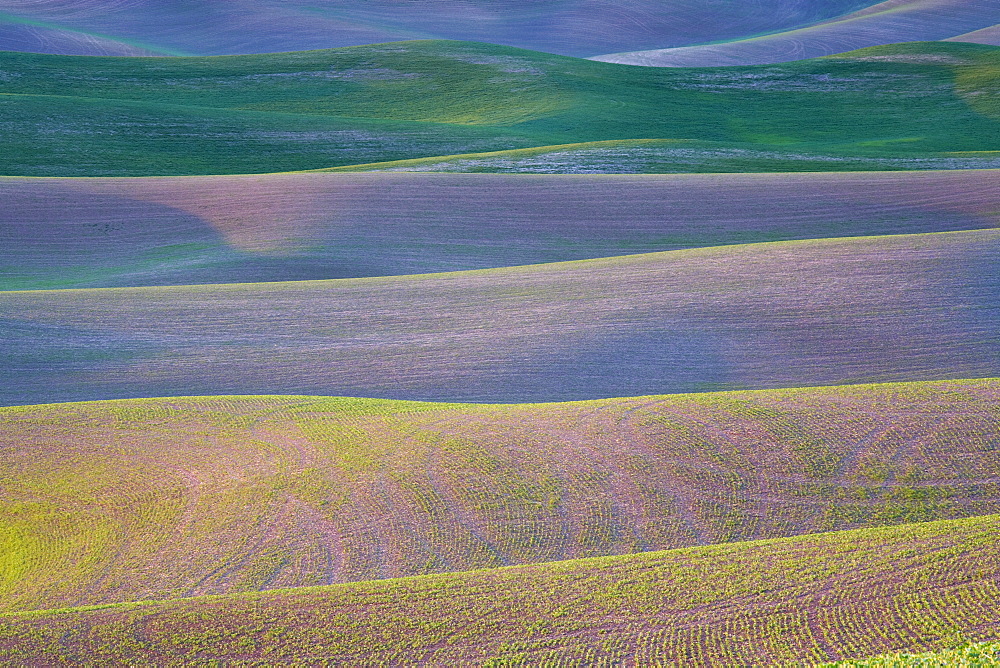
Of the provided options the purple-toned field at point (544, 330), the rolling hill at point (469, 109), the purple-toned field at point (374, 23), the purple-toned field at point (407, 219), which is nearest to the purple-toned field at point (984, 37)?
the rolling hill at point (469, 109)

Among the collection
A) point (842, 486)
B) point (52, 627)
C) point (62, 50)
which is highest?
point (62, 50)

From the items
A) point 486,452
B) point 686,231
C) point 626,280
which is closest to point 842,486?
point 486,452

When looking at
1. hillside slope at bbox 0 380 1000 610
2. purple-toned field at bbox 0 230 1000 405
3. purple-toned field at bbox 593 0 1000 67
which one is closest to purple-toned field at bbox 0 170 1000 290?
purple-toned field at bbox 0 230 1000 405

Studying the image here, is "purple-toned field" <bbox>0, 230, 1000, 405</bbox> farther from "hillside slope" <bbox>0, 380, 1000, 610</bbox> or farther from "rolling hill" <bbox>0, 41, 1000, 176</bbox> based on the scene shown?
"rolling hill" <bbox>0, 41, 1000, 176</bbox>

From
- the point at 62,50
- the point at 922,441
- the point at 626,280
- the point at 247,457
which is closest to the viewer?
the point at 922,441

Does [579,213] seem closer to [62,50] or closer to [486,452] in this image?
[486,452]

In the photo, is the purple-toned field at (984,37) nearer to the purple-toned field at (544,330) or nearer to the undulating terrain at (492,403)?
the undulating terrain at (492,403)

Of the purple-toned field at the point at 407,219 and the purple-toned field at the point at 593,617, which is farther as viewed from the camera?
the purple-toned field at the point at 407,219
